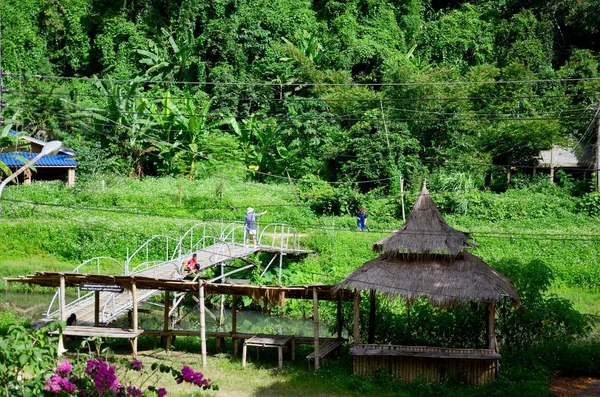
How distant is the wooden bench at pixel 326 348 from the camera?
1656cm

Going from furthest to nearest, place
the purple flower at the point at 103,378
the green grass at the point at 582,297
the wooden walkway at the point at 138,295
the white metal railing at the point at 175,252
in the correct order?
1. the green grass at the point at 582,297
2. the white metal railing at the point at 175,252
3. the wooden walkway at the point at 138,295
4. the purple flower at the point at 103,378

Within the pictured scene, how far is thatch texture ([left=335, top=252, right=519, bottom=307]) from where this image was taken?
1566cm

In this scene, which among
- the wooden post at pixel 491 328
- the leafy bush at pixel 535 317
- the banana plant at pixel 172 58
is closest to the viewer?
the wooden post at pixel 491 328

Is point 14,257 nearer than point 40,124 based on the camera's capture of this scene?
Yes

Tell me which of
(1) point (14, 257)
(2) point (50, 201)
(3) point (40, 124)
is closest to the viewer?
(1) point (14, 257)

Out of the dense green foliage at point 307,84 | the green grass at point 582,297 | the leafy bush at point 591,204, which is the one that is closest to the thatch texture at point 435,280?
the green grass at point 582,297

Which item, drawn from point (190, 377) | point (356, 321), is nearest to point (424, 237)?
point (356, 321)

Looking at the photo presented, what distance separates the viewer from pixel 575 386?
15734 millimetres

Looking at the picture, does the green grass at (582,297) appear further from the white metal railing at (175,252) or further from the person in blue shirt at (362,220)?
the white metal railing at (175,252)

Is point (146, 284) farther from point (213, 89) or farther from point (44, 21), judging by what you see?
point (44, 21)

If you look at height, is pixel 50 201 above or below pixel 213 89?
below

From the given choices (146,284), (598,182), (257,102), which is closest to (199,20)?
(257,102)

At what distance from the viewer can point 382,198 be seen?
29.3 meters

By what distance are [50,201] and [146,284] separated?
13816 millimetres
